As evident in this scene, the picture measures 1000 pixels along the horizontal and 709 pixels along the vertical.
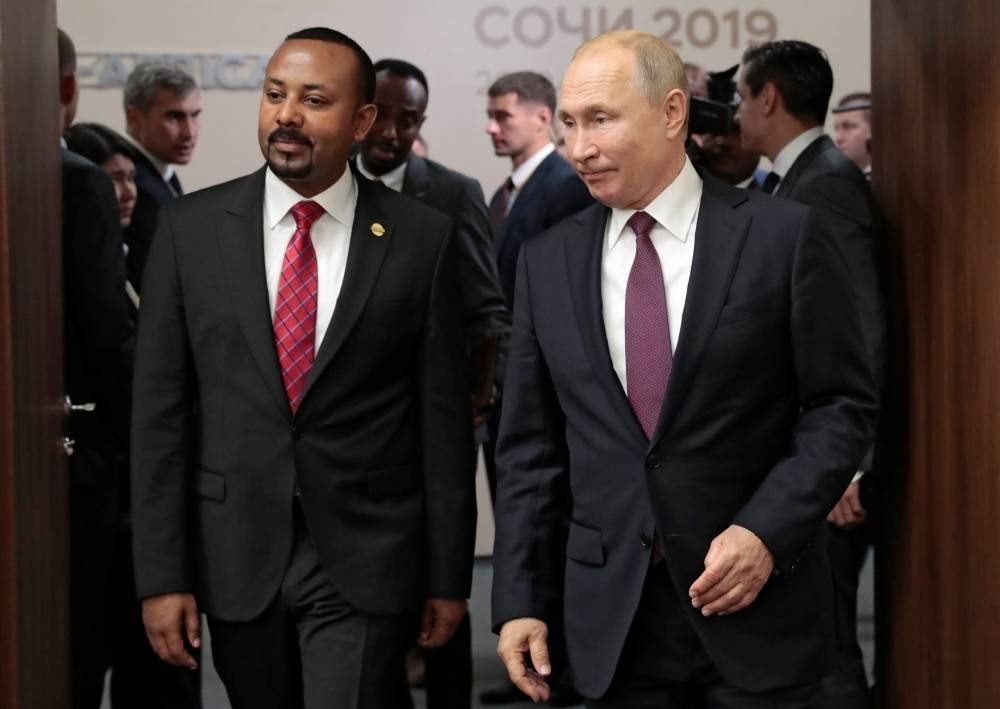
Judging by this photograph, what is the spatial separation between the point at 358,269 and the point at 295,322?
0.52 ft

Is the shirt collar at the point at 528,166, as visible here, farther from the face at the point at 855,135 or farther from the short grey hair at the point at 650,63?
the short grey hair at the point at 650,63

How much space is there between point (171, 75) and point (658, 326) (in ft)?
9.81

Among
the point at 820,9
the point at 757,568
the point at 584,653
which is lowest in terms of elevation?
the point at 584,653

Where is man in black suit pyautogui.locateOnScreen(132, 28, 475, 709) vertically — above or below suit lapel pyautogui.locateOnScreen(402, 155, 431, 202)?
below

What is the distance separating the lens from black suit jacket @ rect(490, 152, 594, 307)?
17.4 feet

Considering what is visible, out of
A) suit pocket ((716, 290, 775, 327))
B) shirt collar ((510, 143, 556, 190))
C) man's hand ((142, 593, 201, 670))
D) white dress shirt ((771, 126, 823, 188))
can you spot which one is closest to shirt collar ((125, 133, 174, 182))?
shirt collar ((510, 143, 556, 190))

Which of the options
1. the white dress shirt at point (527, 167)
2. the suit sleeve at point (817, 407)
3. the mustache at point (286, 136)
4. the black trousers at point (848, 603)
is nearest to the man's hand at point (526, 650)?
the suit sleeve at point (817, 407)

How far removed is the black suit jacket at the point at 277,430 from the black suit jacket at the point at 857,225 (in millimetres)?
994

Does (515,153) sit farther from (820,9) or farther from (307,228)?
(307,228)

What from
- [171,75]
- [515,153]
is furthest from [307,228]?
[515,153]

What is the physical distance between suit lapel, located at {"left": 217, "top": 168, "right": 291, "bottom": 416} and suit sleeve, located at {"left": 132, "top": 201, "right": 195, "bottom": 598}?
0.12 meters

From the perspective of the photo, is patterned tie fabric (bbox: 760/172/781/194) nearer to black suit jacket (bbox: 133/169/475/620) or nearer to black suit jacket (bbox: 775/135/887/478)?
black suit jacket (bbox: 775/135/887/478)

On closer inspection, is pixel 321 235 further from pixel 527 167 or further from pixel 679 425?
pixel 527 167

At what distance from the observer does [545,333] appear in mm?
2697
